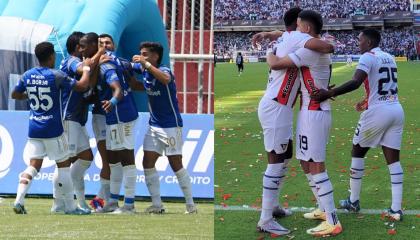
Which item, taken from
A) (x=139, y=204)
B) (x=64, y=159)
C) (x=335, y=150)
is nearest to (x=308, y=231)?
(x=64, y=159)

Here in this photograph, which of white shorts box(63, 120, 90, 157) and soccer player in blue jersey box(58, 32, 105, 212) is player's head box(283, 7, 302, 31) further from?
white shorts box(63, 120, 90, 157)

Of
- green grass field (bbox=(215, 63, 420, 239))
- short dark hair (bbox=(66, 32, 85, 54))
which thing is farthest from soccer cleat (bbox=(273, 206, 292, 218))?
short dark hair (bbox=(66, 32, 85, 54))

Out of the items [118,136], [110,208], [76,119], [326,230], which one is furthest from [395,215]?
[76,119]

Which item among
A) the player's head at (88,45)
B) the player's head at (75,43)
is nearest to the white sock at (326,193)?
the player's head at (88,45)

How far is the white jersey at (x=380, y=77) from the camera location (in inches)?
172

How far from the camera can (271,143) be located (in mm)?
4109

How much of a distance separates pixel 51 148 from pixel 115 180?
570 millimetres

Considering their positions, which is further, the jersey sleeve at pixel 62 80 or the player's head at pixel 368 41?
the jersey sleeve at pixel 62 80

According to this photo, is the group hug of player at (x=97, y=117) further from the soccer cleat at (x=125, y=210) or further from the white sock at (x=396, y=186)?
the white sock at (x=396, y=186)

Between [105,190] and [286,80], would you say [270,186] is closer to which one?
[286,80]

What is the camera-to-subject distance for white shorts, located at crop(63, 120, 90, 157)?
537 centimetres

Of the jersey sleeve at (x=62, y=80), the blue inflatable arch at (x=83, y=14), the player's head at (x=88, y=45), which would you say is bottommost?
the jersey sleeve at (x=62, y=80)

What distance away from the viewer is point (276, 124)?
4070mm

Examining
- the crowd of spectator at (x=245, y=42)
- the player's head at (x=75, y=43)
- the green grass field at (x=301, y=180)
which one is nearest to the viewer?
the green grass field at (x=301, y=180)
